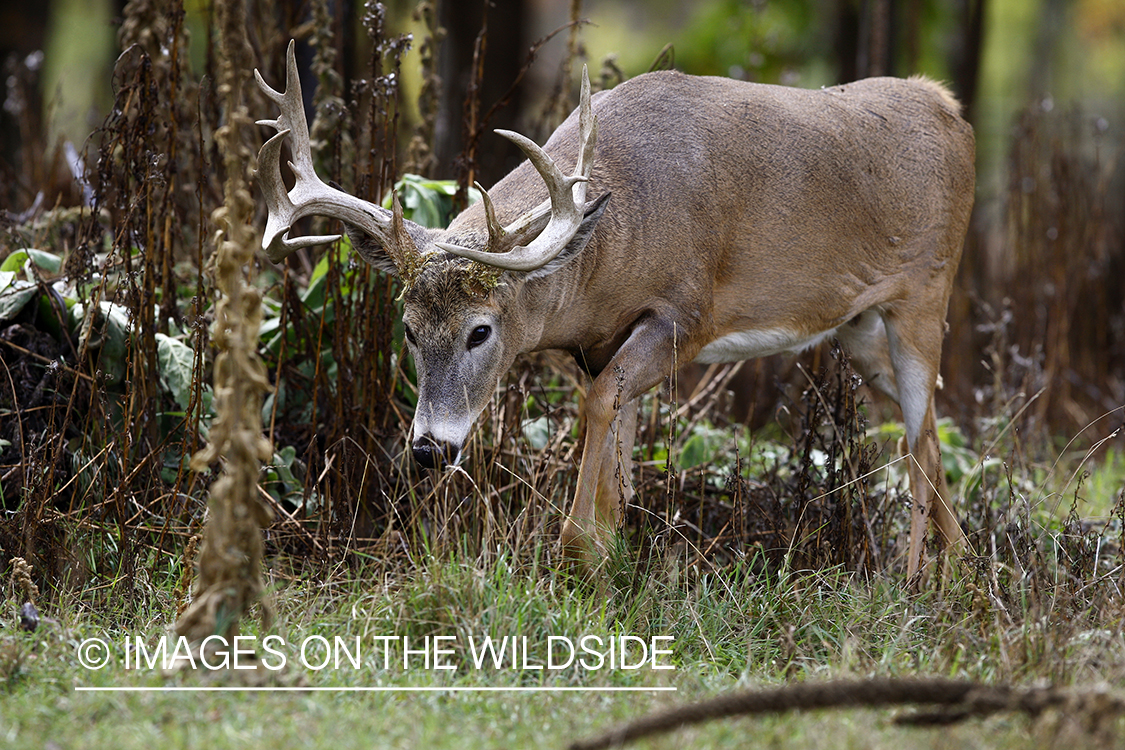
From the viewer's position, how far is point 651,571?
3979 mm

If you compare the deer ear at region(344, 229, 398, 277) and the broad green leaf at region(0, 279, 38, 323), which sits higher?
the deer ear at region(344, 229, 398, 277)

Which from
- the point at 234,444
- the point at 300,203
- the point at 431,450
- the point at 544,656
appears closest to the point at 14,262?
the point at 300,203

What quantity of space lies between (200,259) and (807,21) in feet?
35.3

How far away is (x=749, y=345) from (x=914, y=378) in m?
0.94

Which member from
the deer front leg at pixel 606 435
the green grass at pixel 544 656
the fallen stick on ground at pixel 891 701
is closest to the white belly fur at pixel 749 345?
the deer front leg at pixel 606 435

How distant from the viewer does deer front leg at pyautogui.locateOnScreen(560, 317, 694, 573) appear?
13.4ft

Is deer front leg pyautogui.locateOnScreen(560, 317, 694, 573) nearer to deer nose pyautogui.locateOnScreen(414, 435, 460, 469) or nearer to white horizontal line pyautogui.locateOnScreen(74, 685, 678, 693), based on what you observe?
deer nose pyautogui.locateOnScreen(414, 435, 460, 469)

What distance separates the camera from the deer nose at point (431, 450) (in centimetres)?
377

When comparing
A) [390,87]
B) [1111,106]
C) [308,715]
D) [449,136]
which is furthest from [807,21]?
[1111,106]

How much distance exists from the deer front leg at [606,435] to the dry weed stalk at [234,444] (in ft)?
4.71

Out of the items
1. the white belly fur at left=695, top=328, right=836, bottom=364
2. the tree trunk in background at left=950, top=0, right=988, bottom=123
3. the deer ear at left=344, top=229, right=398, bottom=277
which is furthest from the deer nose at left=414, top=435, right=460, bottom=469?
the tree trunk in background at left=950, top=0, right=988, bottom=123

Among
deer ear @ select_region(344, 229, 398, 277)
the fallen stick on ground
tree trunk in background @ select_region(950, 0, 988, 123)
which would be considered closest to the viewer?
the fallen stick on ground

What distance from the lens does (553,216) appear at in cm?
383

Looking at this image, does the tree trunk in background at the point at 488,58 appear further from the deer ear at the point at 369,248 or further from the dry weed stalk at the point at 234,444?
the dry weed stalk at the point at 234,444
